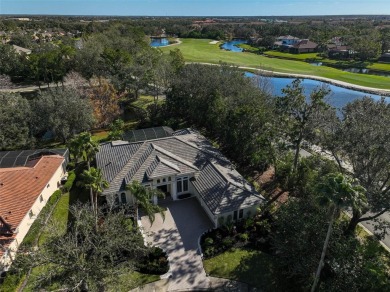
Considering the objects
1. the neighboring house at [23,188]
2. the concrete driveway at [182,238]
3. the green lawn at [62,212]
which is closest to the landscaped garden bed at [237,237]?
the concrete driveway at [182,238]

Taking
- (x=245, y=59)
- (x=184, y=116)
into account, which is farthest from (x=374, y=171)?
(x=245, y=59)

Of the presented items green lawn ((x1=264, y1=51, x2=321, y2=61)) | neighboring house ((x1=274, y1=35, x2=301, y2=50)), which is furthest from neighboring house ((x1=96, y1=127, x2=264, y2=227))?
neighboring house ((x1=274, y1=35, x2=301, y2=50))

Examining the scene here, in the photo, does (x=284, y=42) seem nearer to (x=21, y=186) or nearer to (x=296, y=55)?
(x=296, y=55)

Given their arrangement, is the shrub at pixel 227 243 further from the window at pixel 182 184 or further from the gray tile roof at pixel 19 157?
the gray tile roof at pixel 19 157

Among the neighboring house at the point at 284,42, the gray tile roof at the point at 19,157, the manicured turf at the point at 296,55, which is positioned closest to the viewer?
the gray tile roof at the point at 19,157

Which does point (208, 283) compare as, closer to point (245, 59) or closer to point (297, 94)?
point (297, 94)
